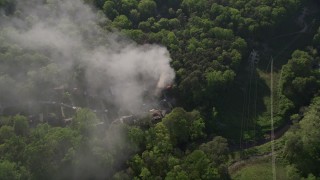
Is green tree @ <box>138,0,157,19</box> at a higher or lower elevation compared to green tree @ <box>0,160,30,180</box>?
higher

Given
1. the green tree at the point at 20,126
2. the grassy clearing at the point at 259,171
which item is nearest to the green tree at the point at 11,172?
the green tree at the point at 20,126

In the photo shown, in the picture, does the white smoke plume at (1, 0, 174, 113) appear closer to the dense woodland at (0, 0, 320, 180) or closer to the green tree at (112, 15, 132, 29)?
Answer: the dense woodland at (0, 0, 320, 180)

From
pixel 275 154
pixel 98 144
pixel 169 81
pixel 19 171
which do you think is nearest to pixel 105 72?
pixel 169 81

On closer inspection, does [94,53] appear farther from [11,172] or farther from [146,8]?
[11,172]

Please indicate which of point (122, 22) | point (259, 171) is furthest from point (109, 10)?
point (259, 171)

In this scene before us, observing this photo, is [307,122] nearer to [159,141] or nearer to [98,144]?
[159,141]

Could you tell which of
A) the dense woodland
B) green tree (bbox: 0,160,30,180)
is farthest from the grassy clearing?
green tree (bbox: 0,160,30,180)
